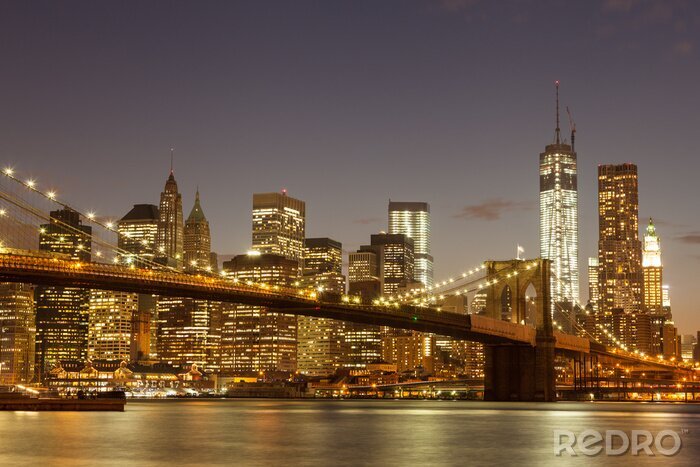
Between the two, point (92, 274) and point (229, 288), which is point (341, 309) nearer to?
point (229, 288)

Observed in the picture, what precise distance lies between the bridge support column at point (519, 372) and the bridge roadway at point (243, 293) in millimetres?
1474

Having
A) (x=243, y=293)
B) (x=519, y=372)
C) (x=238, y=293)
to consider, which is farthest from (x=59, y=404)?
(x=519, y=372)

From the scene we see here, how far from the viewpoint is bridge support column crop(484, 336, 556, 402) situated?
98.2m

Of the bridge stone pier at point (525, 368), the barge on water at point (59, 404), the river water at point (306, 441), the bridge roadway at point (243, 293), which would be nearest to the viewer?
the river water at point (306, 441)

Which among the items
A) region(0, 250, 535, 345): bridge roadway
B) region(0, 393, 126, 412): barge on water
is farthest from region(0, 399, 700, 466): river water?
region(0, 393, 126, 412): barge on water

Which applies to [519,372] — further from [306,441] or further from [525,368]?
[306,441]

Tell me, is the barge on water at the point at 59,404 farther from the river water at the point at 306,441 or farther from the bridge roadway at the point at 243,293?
the river water at the point at 306,441

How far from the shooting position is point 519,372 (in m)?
99.5

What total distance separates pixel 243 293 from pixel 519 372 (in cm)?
2962

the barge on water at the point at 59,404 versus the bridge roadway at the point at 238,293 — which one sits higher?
the bridge roadway at the point at 238,293

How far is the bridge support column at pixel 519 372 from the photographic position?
3866 inches

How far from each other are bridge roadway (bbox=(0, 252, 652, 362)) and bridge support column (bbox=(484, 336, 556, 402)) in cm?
147

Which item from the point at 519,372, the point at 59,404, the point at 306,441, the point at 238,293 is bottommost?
the point at 306,441

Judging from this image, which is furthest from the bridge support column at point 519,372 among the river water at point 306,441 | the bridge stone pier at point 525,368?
the river water at point 306,441
